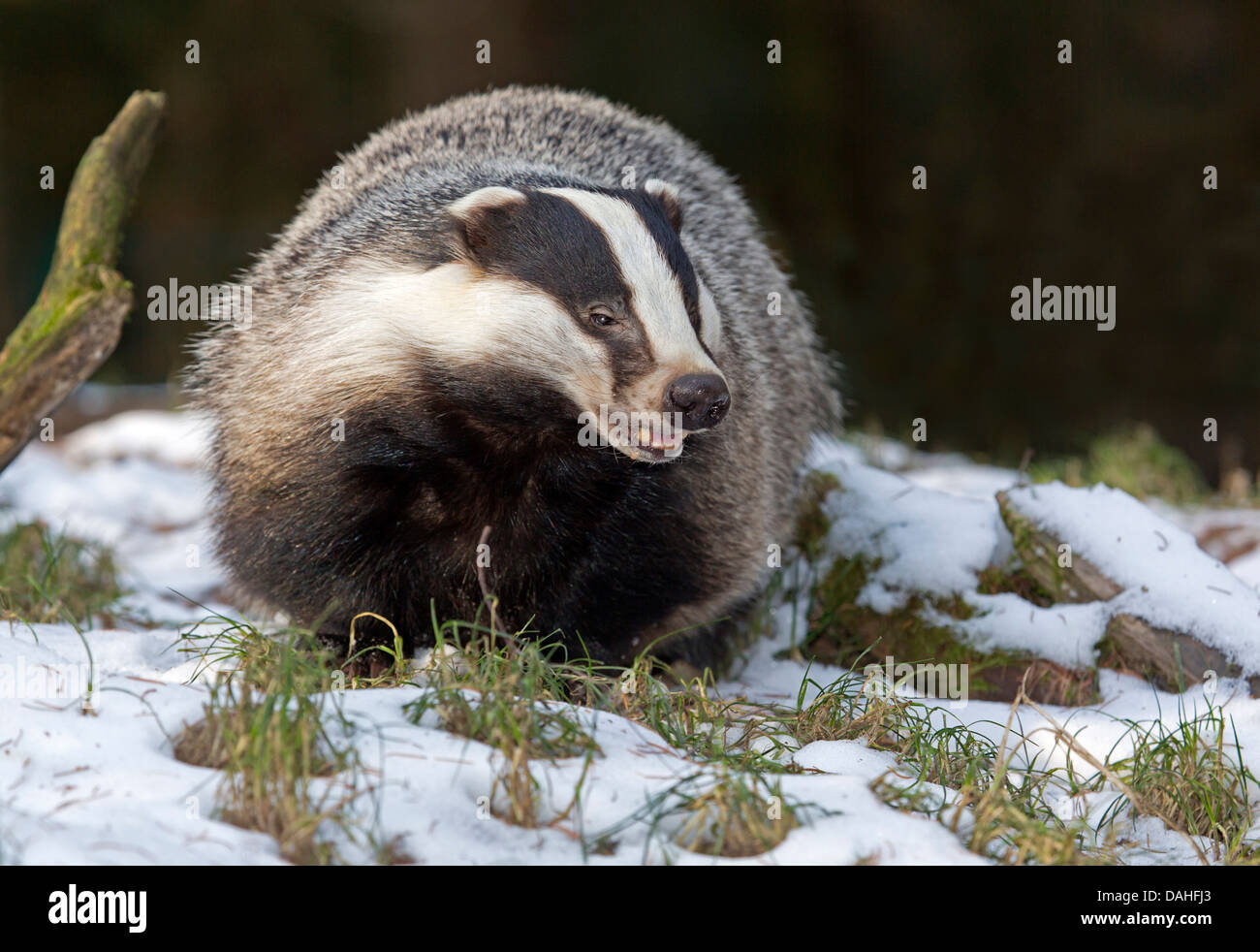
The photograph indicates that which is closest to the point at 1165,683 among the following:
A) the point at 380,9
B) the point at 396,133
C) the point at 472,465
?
the point at 472,465

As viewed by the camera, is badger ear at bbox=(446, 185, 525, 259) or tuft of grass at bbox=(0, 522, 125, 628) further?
tuft of grass at bbox=(0, 522, 125, 628)

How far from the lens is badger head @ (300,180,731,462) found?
3.54 m

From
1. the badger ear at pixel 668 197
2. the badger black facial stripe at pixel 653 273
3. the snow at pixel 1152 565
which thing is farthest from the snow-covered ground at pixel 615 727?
the badger ear at pixel 668 197

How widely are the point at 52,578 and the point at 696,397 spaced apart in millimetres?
3137

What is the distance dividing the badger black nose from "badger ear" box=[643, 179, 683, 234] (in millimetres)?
875

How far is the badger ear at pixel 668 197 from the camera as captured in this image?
165 inches

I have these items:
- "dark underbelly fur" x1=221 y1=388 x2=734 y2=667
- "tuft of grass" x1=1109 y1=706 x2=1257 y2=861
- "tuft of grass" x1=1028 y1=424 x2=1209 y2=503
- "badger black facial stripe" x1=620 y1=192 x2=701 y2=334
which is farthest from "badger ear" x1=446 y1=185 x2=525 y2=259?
"tuft of grass" x1=1028 y1=424 x2=1209 y2=503

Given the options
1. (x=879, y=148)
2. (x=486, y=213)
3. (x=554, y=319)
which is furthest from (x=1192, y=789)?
(x=879, y=148)

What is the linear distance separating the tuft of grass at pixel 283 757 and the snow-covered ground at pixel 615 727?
0.05 meters

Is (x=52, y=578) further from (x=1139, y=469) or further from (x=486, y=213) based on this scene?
(x=1139, y=469)

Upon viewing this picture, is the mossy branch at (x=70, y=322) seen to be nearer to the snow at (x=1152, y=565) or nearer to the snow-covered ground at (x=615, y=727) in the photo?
the snow-covered ground at (x=615, y=727)

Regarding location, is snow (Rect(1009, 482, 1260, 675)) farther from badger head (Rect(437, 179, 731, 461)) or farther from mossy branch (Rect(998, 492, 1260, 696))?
badger head (Rect(437, 179, 731, 461))

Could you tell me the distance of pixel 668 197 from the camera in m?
4.22
